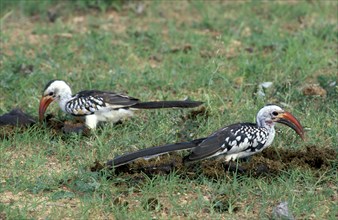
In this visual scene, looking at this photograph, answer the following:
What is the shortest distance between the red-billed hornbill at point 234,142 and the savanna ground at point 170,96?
0.10m

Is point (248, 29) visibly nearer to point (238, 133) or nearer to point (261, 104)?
point (261, 104)

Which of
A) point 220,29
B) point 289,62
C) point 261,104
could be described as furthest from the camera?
point 220,29

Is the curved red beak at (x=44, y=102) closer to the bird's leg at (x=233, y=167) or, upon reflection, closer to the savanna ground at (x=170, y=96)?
the savanna ground at (x=170, y=96)

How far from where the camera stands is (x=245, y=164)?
18.7 ft

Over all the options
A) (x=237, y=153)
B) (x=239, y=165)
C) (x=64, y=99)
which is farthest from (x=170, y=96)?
(x=239, y=165)

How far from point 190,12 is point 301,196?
4.55 metres

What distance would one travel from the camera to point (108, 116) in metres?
6.71

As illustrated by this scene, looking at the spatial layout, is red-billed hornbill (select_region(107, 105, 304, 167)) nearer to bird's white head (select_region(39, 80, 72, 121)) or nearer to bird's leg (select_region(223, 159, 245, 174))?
bird's leg (select_region(223, 159, 245, 174))

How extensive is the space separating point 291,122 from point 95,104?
1.62 metres

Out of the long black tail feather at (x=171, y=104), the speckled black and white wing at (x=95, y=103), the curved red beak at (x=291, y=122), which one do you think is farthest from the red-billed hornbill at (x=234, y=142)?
the speckled black and white wing at (x=95, y=103)

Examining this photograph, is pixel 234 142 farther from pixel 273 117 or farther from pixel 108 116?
pixel 108 116

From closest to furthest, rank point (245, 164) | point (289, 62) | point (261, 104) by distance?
point (245, 164) → point (261, 104) → point (289, 62)

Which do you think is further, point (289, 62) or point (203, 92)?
point (289, 62)

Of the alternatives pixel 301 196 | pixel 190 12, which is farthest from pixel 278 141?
pixel 190 12
